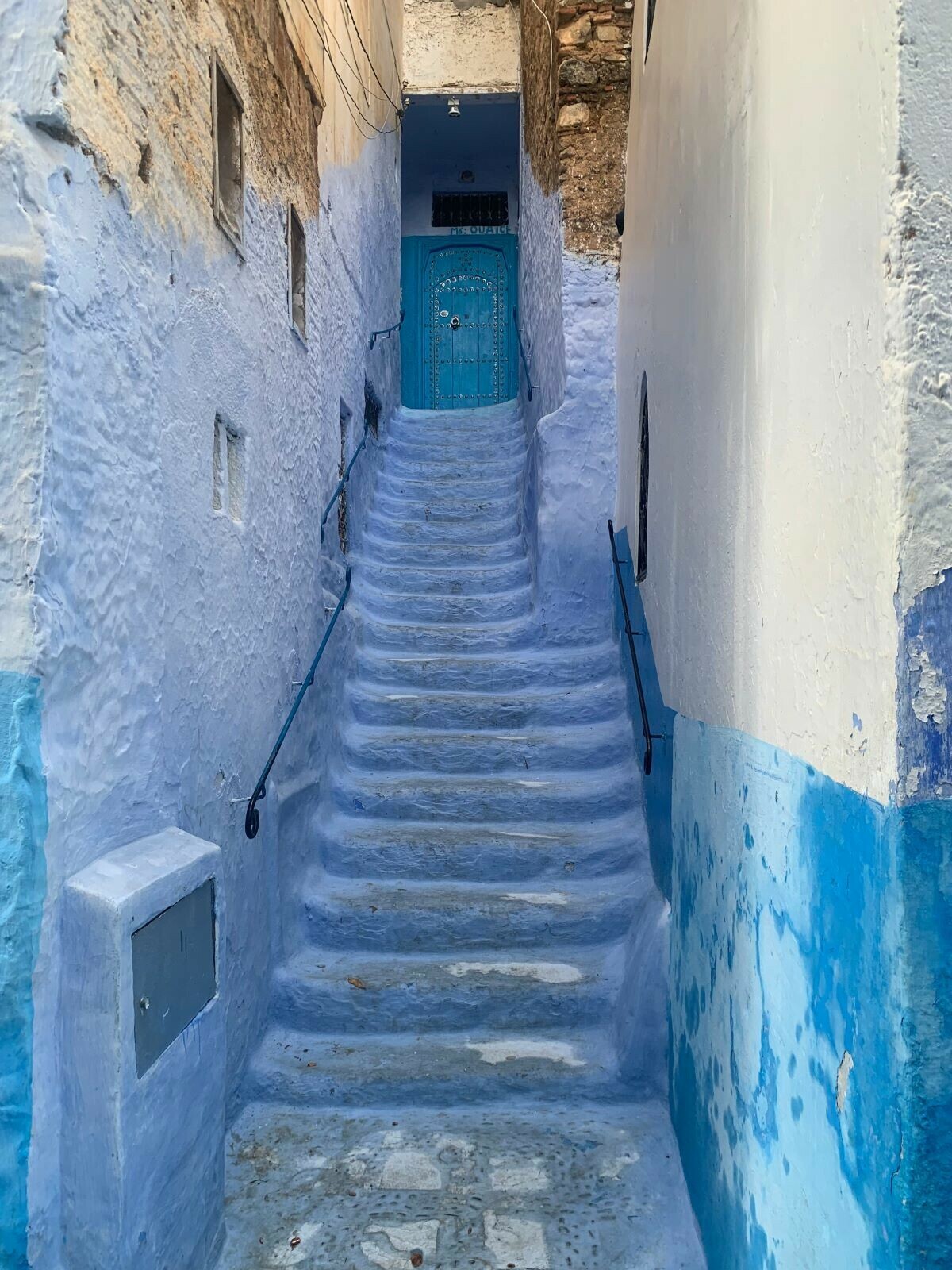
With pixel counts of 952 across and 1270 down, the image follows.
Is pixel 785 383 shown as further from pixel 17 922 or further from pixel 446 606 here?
pixel 446 606

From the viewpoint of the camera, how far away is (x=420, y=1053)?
3863 millimetres

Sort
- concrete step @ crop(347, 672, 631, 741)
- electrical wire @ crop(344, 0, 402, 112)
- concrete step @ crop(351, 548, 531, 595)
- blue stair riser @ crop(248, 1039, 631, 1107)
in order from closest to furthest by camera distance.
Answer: blue stair riser @ crop(248, 1039, 631, 1107) → concrete step @ crop(347, 672, 631, 741) → electrical wire @ crop(344, 0, 402, 112) → concrete step @ crop(351, 548, 531, 595)

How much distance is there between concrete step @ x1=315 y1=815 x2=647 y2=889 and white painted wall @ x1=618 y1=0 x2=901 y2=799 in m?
1.18

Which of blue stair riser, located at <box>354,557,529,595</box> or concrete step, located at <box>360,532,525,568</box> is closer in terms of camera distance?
blue stair riser, located at <box>354,557,529,595</box>

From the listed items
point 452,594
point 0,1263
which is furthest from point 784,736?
point 452,594

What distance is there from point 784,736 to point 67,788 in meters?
1.56

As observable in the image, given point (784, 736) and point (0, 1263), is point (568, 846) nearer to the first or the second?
point (784, 736)

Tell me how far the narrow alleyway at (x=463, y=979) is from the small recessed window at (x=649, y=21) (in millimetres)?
3174

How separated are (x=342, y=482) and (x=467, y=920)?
109 inches

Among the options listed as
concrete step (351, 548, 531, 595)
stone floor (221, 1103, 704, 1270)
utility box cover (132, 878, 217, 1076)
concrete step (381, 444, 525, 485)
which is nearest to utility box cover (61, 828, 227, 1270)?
utility box cover (132, 878, 217, 1076)

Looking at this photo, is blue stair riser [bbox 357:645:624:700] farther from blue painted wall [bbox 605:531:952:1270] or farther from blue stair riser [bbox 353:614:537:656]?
blue painted wall [bbox 605:531:952:1270]

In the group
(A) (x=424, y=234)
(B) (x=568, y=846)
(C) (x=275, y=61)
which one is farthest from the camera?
(A) (x=424, y=234)

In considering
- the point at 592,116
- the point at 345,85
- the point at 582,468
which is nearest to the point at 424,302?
the point at 345,85

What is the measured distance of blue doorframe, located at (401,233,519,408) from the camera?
38.4 ft
